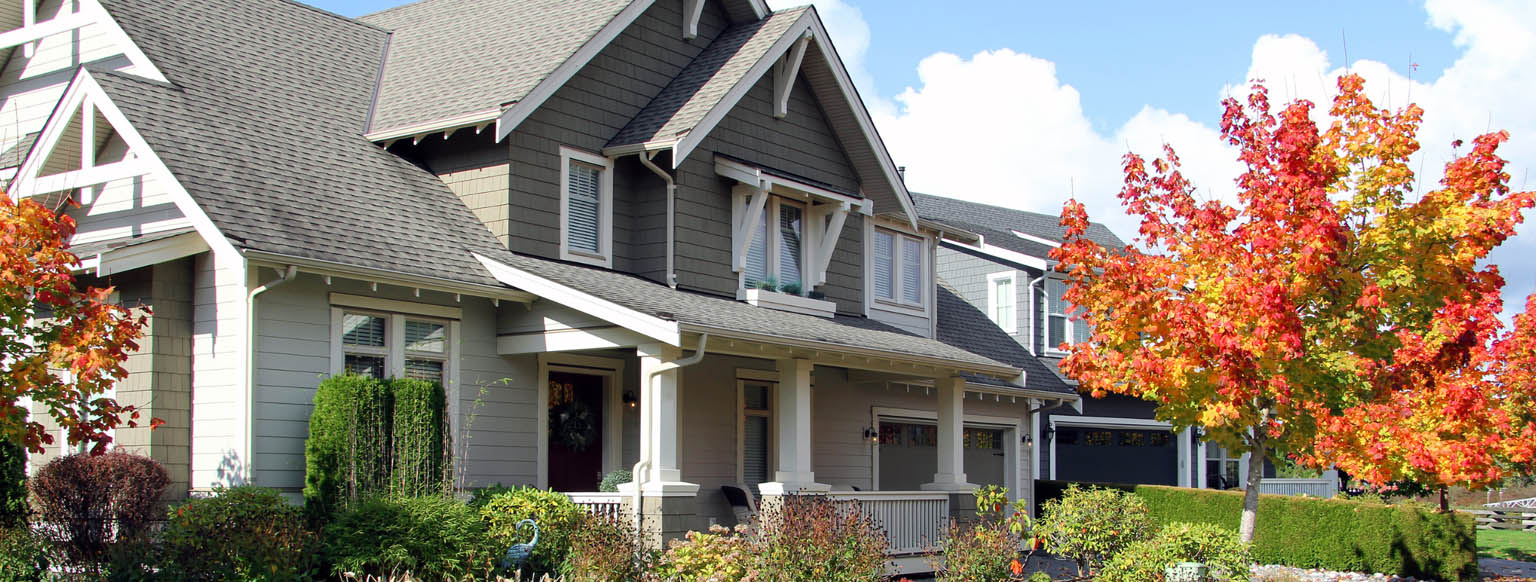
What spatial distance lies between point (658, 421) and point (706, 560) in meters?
1.94

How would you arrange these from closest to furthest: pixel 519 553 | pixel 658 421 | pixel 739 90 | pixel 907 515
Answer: pixel 519 553 < pixel 658 421 < pixel 907 515 < pixel 739 90

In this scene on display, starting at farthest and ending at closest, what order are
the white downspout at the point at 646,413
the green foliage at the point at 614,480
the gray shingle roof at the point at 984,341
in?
the gray shingle roof at the point at 984,341 → the green foliage at the point at 614,480 → the white downspout at the point at 646,413

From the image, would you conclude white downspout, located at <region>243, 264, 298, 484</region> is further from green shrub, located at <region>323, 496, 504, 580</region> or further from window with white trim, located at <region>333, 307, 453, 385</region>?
green shrub, located at <region>323, 496, 504, 580</region>

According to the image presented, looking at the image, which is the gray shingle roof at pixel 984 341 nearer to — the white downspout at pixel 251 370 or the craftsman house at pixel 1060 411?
the craftsman house at pixel 1060 411

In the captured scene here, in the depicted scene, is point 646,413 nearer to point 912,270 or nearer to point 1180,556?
point 1180,556

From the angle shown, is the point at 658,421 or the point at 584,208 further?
the point at 584,208

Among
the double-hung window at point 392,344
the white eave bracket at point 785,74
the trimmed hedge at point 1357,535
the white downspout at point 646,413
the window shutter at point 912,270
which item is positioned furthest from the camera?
the window shutter at point 912,270

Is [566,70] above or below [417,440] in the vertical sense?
above

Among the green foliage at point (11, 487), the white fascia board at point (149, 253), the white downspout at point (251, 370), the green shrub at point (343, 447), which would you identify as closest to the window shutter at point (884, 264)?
the green shrub at point (343, 447)

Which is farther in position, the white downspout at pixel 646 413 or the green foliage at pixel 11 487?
the white downspout at pixel 646 413

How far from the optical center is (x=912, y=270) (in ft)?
76.3

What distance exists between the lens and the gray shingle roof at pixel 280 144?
45.3 ft

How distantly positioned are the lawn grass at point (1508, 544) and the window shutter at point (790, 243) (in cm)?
1460

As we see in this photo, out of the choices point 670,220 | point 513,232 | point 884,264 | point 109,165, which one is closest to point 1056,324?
point 884,264
